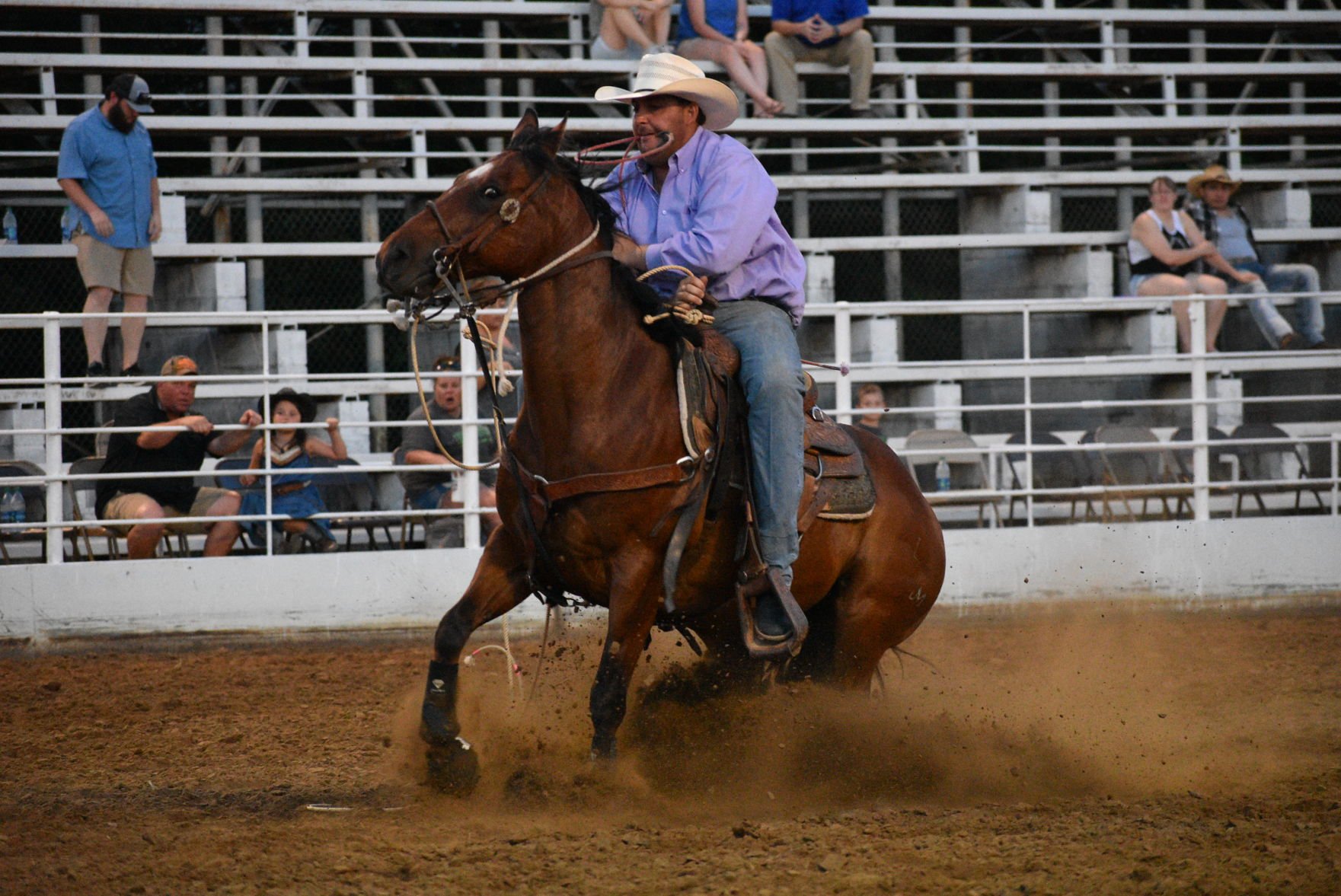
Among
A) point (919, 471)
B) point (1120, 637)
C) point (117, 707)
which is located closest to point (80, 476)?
point (117, 707)

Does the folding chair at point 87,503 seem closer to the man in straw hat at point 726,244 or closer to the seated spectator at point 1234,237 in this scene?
the man in straw hat at point 726,244

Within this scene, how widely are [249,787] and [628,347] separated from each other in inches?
78.2

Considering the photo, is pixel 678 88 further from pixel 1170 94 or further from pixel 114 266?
pixel 1170 94

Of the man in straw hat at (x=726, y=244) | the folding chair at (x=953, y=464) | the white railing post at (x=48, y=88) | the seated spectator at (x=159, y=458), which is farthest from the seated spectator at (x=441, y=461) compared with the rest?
the white railing post at (x=48, y=88)

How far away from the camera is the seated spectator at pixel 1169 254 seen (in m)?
11.0

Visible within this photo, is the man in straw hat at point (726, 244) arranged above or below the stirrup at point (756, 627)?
above

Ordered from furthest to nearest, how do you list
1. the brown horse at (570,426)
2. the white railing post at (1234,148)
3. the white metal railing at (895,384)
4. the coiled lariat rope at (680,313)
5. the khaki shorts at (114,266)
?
the white railing post at (1234,148), the khaki shorts at (114,266), the white metal railing at (895,384), the coiled lariat rope at (680,313), the brown horse at (570,426)

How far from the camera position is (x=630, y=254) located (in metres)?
4.63

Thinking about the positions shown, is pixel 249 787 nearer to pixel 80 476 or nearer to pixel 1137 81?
pixel 80 476

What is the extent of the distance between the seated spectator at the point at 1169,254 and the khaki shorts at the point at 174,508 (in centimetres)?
733

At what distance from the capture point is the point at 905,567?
526cm

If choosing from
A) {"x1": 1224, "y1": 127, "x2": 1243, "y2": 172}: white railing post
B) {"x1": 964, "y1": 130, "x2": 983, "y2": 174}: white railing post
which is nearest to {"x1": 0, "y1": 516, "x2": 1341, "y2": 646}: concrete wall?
{"x1": 964, "y1": 130, "x2": 983, "y2": 174}: white railing post

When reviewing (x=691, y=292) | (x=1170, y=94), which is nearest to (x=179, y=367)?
(x=691, y=292)

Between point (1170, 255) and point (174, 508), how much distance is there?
25.6 ft
